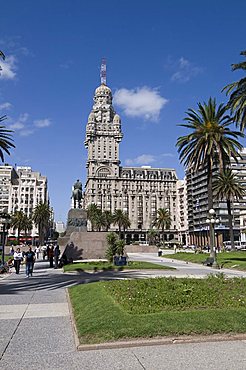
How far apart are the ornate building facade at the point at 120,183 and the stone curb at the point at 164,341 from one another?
150 m

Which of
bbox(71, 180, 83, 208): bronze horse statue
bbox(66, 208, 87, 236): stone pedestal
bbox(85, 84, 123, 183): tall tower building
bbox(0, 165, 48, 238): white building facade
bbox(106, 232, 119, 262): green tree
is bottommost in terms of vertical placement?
bbox(106, 232, 119, 262): green tree

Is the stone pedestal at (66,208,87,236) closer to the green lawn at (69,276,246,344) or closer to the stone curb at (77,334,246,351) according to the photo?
the green lawn at (69,276,246,344)

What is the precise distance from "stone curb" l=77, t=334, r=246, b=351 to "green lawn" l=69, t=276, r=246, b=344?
0.41 ft

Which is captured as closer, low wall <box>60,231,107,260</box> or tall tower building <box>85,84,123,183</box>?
low wall <box>60,231,107,260</box>

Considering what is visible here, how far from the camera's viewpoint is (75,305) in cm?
1068

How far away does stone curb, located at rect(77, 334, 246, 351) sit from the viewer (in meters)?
6.72

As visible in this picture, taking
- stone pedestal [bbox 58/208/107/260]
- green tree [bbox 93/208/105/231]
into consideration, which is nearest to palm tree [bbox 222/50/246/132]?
stone pedestal [bbox 58/208/107/260]

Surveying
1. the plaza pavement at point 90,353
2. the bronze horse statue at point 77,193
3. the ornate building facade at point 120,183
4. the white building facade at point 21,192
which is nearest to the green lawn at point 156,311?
the plaza pavement at point 90,353

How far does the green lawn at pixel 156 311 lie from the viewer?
723 centimetres

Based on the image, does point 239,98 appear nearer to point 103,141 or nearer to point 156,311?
point 156,311

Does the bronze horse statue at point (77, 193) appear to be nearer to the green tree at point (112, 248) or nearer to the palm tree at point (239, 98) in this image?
the green tree at point (112, 248)

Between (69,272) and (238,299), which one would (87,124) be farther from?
(238,299)

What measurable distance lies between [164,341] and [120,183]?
509ft

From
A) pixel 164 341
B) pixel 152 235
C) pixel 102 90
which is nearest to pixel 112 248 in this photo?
pixel 164 341
